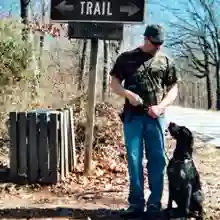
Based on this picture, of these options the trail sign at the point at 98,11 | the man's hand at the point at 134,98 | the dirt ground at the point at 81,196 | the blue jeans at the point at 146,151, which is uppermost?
the trail sign at the point at 98,11

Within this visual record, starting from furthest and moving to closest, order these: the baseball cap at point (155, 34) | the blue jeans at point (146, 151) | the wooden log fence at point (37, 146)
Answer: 1. the wooden log fence at point (37, 146)
2. the blue jeans at point (146, 151)
3. the baseball cap at point (155, 34)

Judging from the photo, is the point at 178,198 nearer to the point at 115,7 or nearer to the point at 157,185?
the point at 157,185

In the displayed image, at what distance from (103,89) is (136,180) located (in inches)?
272

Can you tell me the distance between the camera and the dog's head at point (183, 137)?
533 cm

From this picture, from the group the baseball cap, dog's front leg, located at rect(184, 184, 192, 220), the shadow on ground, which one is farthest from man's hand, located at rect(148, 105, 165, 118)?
the shadow on ground

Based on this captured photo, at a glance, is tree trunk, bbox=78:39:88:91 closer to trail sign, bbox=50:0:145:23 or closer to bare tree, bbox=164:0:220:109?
trail sign, bbox=50:0:145:23

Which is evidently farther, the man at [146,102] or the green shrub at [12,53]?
the green shrub at [12,53]

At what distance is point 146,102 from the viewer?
5.42 meters

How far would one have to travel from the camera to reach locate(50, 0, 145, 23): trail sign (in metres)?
6.86

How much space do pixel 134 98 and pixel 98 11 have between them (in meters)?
2.02

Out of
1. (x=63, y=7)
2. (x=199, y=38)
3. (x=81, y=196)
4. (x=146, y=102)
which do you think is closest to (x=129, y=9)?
(x=63, y=7)

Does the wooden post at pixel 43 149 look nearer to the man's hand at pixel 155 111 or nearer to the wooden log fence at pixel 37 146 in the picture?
the wooden log fence at pixel 37 146

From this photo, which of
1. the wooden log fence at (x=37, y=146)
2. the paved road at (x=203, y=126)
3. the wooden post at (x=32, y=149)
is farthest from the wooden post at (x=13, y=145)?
the paved road at (x=203, y=126)

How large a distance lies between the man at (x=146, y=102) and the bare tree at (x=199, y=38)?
103ft
